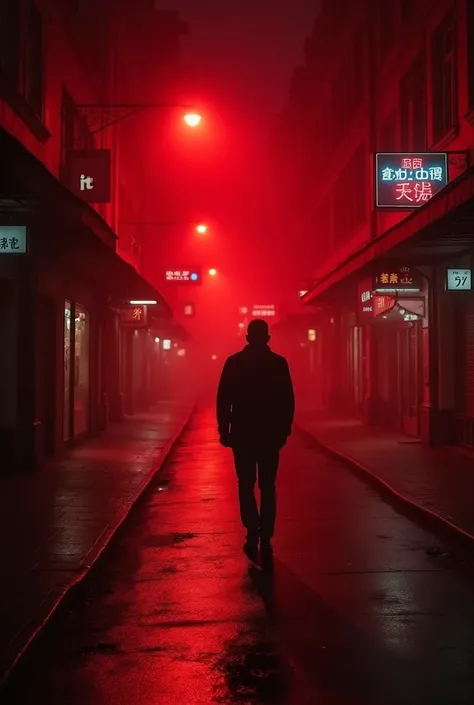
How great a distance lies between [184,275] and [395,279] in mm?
25131

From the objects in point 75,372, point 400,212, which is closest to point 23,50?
point 75,372

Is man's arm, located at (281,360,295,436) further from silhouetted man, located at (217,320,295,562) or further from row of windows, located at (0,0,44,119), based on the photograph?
row of windows, located at (0,0,44,119)

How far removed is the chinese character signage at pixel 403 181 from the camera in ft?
53.7

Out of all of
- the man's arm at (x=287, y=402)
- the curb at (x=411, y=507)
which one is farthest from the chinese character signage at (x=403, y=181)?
the man's arm at (x=287, y=402)

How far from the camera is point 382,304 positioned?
18.2 m

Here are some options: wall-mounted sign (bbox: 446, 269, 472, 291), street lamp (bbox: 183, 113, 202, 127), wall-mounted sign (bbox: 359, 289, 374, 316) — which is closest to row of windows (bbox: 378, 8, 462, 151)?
wall-mounted sign (bbox: 446, 269, 472, 291)

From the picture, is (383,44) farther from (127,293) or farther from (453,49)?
(127,293)

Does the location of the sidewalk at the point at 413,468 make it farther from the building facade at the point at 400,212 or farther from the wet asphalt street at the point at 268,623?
the building facade at the point at 400,212

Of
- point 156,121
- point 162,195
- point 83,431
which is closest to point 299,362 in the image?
point 162,195

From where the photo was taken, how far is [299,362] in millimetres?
50031

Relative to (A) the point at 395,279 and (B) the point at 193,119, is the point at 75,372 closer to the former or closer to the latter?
(B) the point at 193,119

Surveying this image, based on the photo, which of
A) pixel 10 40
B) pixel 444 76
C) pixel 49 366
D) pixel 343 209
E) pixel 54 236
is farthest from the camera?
pixel 343 209

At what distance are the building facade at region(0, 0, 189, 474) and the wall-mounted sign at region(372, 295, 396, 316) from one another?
544 cm

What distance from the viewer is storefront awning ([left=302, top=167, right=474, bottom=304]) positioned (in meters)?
10.2
